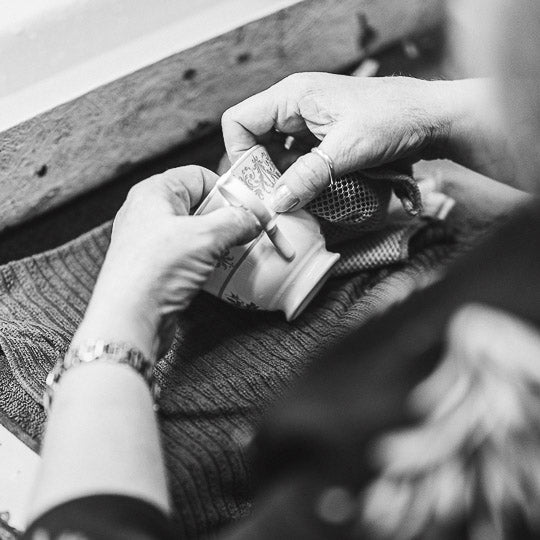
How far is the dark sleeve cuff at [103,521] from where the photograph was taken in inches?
16.5

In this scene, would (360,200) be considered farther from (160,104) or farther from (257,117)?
(160,104)

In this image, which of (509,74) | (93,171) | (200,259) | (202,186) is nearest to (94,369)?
(200,259)

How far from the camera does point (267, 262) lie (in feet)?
2.28

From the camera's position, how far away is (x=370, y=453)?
395 mm

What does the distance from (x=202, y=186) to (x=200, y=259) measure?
120 millimetres

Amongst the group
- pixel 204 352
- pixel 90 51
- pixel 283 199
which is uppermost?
pixel 90 51

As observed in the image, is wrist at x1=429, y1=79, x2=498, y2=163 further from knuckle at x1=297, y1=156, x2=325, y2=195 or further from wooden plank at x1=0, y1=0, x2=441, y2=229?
wooden plank at x1=0, y1=0, x2=441, y2=229

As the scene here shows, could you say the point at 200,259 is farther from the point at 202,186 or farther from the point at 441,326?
the point at 441,326

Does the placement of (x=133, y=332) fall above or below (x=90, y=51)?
below

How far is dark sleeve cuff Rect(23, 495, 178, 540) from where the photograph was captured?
418 millimetres

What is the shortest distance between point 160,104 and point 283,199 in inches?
12.9

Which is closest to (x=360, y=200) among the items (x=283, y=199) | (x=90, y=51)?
(x=283, y=199)

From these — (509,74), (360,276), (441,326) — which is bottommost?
(360,276)

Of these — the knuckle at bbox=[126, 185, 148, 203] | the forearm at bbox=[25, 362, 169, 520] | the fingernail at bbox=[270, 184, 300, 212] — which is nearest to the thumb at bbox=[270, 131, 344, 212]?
the fingernail at bbox=[270, 184, 300, 212]
